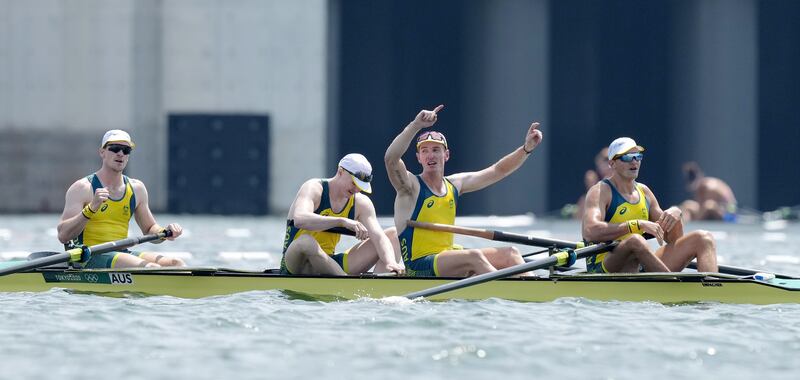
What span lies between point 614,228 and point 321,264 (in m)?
2.39

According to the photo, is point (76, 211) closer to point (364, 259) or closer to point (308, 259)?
point (308, 259)

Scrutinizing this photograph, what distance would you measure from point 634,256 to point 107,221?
446 cm

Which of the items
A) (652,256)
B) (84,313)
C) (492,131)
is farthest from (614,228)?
(492,131)

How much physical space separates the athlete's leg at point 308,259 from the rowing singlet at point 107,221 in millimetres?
1551

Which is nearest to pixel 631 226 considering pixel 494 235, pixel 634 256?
pixel 634 256

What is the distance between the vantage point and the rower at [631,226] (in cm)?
1133

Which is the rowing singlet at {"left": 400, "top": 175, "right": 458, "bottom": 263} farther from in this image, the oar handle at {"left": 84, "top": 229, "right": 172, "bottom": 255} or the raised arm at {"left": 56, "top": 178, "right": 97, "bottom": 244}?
the raised arm at {"left": 56, "top": 178, "right": 97, "bottom": 244}

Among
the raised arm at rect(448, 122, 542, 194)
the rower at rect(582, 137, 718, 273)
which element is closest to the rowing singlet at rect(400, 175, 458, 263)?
the raised arm at rect(448, 122, 542, 194)

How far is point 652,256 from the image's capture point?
11352 millimetres

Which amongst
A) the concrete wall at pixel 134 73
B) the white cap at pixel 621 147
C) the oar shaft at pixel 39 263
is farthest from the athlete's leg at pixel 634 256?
the concrete wall at pixel 134 73

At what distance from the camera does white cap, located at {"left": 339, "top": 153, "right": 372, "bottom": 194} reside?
1124 cm

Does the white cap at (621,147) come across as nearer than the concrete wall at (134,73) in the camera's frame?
Yes

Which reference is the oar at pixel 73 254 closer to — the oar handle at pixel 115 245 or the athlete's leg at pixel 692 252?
the oar handle at pixel 115 245

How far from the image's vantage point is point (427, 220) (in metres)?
11.4
